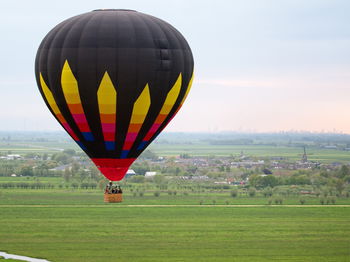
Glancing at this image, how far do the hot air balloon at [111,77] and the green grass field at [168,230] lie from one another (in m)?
14.1

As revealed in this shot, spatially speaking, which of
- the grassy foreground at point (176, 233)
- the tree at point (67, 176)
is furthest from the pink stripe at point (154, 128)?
the tree at point (67, 176)

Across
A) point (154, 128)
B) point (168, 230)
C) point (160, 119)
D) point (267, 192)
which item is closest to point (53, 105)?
point (154, 128)

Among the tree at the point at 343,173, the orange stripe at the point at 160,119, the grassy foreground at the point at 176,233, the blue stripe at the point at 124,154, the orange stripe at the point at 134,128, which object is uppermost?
the orange stripe at the point at 160,119

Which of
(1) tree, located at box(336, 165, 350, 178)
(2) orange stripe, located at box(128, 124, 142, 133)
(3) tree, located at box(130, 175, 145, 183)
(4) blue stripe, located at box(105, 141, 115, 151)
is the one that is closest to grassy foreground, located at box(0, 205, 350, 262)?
(4) blue stripe, located at box(105, 141, 115, 151)

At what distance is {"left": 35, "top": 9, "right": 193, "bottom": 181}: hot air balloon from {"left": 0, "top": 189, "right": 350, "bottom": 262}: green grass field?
14087 mm

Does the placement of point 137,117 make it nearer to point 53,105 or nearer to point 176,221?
point 53,105

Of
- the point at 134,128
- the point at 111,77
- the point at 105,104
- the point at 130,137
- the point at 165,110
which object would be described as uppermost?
the point at 111,77

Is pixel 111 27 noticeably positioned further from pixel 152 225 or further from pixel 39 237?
pixel 152 225

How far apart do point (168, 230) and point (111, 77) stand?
24.2 metres

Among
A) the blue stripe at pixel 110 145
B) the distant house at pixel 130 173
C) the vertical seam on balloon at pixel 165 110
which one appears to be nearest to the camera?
the blue stripe at pixel 110 145

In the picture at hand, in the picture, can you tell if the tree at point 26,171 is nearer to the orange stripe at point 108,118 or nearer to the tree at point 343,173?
the tree at point 343,173

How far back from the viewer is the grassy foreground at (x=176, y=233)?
39.5 m

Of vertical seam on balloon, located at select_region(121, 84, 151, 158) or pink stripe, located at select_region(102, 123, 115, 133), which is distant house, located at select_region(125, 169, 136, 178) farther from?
pink stripe, located at select_region(102, 123, 115, 133)

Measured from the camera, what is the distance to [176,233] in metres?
45.9
